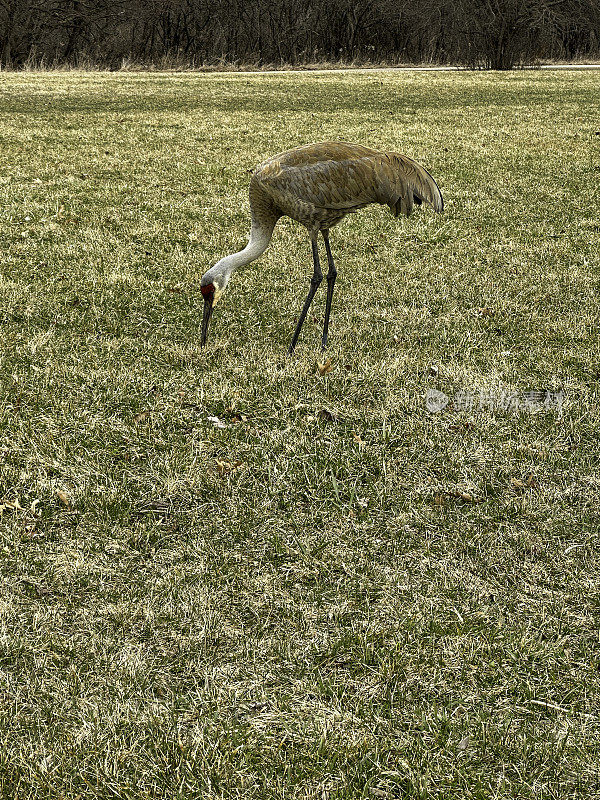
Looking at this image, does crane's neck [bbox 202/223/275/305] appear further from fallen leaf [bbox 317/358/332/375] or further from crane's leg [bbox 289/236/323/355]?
fallen leaf [bbox 317/358/332/375]

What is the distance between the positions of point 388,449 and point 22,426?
6.59ft

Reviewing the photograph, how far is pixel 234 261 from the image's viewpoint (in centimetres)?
491

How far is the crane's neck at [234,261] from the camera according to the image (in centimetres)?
481

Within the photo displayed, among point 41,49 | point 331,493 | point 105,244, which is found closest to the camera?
point 331,493

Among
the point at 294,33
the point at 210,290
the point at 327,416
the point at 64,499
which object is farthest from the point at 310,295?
the point at 294,33

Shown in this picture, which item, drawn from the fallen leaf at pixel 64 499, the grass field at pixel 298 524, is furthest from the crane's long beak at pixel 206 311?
the fallen leaf at pixel 64 499

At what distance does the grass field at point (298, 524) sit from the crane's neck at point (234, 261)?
0.51 meters

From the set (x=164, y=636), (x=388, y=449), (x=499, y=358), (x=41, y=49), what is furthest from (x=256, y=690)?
(x=41, y=49)

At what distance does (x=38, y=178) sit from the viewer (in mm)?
10430

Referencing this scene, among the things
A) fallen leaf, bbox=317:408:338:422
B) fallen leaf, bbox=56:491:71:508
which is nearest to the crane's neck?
fallen leaf, bbox=317:408:338:422

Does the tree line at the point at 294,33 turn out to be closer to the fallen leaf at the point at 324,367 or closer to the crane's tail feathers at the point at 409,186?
the crane's tail feathers at the point at 409,186

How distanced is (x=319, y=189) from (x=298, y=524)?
7.32 ft

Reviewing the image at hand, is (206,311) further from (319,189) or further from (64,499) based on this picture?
(64,499)

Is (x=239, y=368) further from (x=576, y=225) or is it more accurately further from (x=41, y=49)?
(x=41, y=49)
